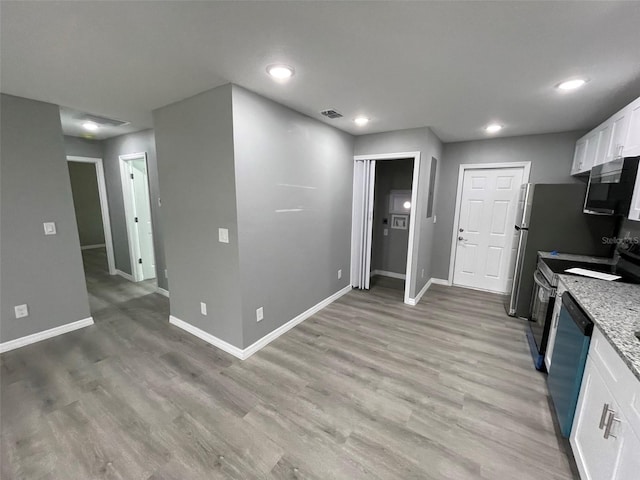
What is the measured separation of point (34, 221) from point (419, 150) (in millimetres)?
4415

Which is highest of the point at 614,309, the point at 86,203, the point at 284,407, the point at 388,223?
the point at 86,203

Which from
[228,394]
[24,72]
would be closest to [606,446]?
[228,394]

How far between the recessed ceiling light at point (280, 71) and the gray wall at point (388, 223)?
312 centimetres

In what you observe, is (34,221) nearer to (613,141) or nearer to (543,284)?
(543,284)

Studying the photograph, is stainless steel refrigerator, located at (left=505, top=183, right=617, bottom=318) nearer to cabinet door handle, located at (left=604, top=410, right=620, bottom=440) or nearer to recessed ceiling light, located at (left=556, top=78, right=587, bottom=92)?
recessed ceiling light, located at (left=556, top=78, right=587, bottom=92)

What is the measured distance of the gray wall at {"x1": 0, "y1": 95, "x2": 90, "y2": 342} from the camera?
252 cm

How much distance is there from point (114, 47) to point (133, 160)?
10.2 feet

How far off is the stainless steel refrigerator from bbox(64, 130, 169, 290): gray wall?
15.9 ft

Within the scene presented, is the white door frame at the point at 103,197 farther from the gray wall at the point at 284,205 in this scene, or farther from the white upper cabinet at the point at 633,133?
the white upper cabinet at the point at 633,133

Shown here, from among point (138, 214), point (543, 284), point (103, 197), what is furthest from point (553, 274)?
point (103, 197)

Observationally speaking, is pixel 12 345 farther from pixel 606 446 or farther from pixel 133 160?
pixel 606 446

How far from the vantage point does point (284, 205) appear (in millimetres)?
2791

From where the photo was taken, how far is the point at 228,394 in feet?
6.88

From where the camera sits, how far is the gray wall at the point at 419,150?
3.47 meters
